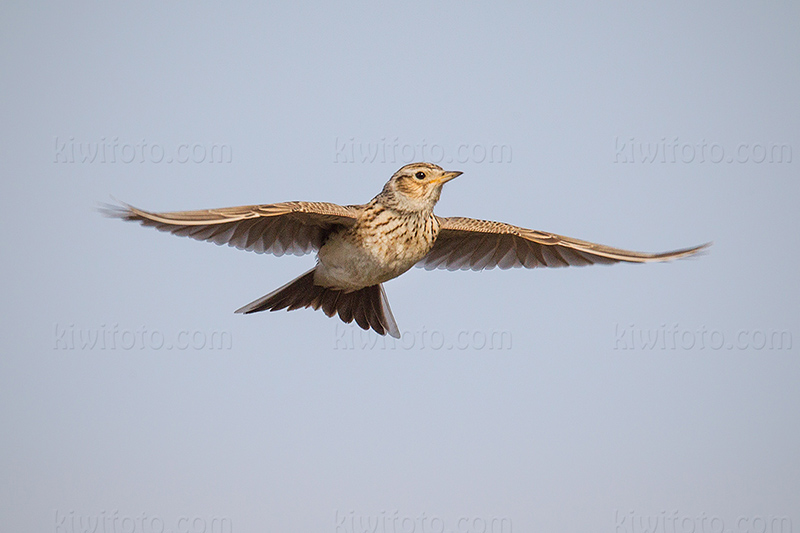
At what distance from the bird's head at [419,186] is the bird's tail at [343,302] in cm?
145

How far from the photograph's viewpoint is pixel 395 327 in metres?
10.6

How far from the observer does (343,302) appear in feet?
34.3

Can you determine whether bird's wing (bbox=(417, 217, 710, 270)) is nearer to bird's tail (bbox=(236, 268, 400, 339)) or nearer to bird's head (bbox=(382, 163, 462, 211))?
bird's tail (bbox=(236, 268, 400, 339))

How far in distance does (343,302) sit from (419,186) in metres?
1.97

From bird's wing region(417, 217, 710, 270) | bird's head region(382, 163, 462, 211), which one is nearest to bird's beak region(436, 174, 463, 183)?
bird's head region(382, 163, 462, 211)

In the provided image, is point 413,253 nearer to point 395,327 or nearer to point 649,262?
point 395,327

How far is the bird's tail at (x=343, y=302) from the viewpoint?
10094 millimetres

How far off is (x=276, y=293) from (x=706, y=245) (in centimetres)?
453

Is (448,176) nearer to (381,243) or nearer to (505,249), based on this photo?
(381,243)

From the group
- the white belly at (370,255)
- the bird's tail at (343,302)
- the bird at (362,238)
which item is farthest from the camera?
the bird's tail at (343,302)

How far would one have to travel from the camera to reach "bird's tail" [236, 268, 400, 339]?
33.1 feet

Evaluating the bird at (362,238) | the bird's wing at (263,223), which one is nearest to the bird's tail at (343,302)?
the bird at (362,238)

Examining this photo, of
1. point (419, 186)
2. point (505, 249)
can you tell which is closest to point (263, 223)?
point (419, 186)

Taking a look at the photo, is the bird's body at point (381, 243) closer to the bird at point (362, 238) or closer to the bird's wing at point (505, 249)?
the bird at point (362, 238)
